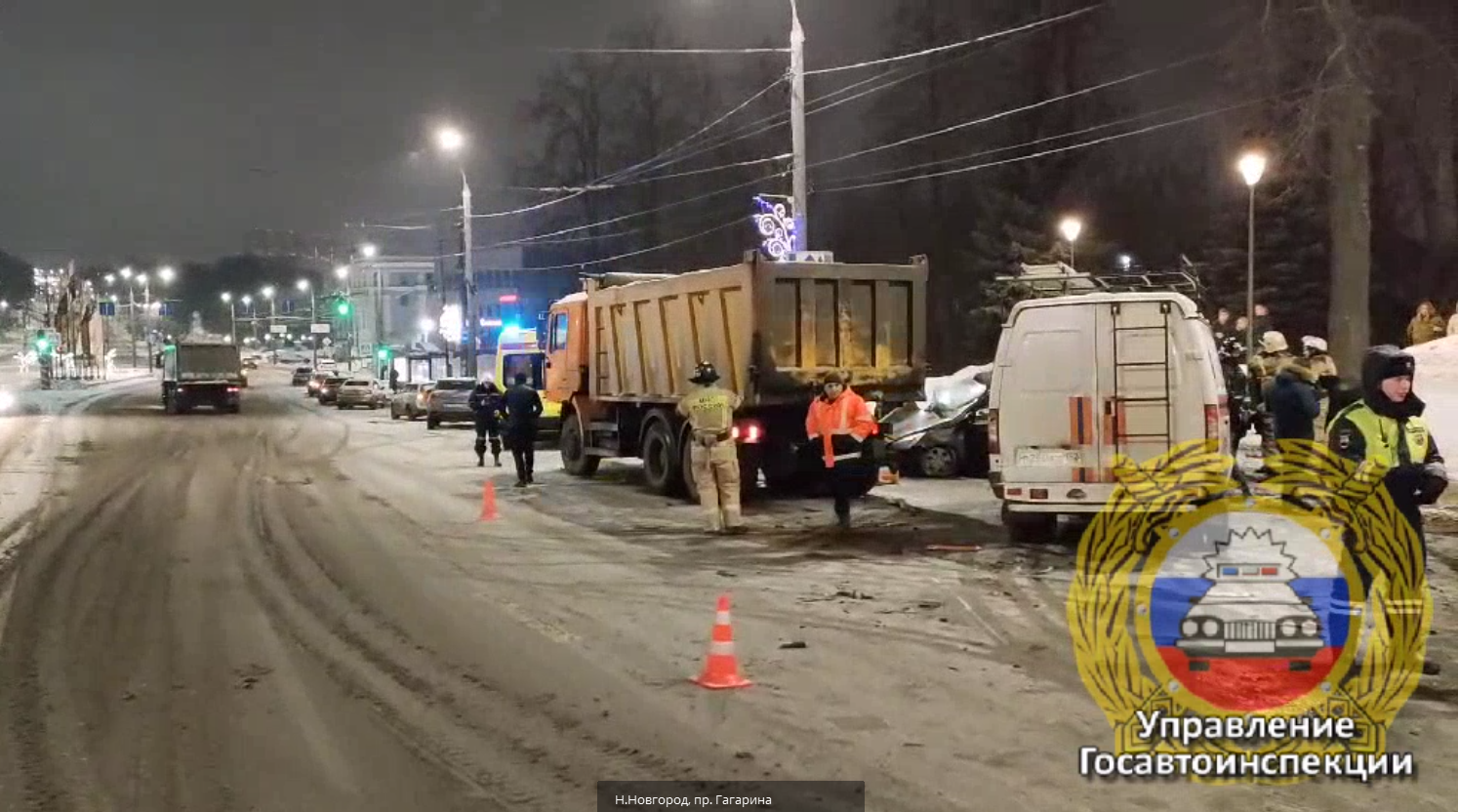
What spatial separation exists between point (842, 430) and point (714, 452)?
1308 mm

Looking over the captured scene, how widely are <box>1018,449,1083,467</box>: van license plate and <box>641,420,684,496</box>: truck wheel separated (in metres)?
5.89

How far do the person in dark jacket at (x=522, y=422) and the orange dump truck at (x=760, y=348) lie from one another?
114 centimetres

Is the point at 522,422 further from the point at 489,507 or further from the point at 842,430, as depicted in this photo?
the point at 842,430

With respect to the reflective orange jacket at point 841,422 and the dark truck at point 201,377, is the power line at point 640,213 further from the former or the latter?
the reflective orange jacket at point 841,422

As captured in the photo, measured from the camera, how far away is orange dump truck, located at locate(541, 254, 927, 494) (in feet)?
47.7

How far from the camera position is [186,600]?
9.48 metres

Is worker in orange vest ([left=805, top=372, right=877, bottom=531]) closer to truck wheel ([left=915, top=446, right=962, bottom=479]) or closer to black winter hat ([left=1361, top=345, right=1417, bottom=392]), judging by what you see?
truck wheel ([left=915, top=446, right=962, bottom=479])

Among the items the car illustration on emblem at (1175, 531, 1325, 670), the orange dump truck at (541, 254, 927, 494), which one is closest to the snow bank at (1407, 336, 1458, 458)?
the orange dump truck at (541, 254, 927, 494)

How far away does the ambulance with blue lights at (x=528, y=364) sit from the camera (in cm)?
2248

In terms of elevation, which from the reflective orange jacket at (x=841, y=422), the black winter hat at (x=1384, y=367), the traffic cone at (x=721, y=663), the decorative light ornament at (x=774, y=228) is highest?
the decorative light ornament at (x=774, y=228)

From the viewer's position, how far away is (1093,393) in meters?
10.4

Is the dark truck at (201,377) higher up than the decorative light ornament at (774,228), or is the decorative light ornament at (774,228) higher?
the decorative light ornament at (774,228)

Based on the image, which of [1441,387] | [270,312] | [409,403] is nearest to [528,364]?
[1441,387]

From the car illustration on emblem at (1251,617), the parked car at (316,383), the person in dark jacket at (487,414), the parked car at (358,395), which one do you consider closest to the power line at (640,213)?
the parked car at (358,395)
